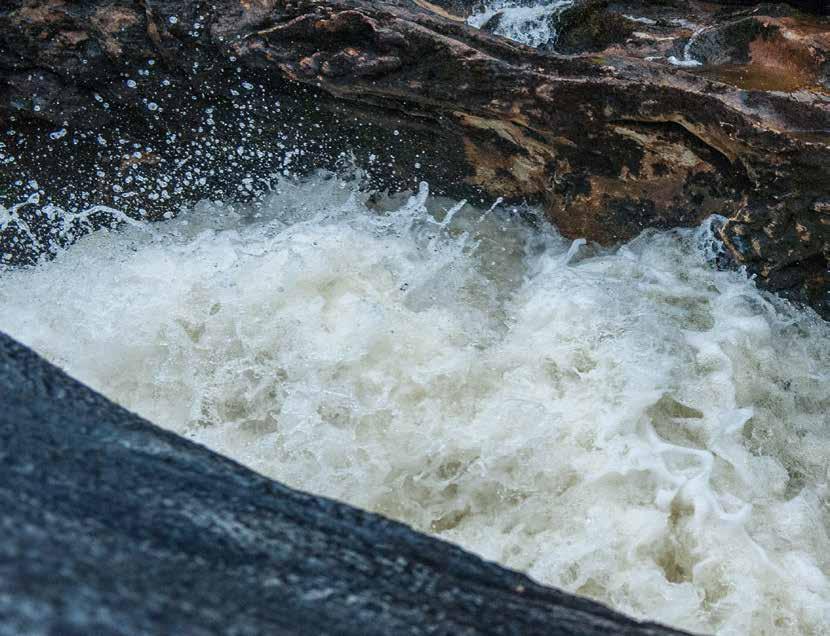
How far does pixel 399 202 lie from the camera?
463 cm

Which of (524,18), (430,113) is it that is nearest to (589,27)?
(524,18)

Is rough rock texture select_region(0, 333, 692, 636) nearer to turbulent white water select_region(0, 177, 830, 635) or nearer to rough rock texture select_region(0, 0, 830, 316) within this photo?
turbulent white water select_region(0, 177, 830, 635)

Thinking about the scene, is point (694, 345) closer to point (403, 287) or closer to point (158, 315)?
point (403, 287)

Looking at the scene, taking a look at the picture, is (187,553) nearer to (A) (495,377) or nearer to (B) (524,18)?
(A) (495,377)

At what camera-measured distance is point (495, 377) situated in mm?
3580

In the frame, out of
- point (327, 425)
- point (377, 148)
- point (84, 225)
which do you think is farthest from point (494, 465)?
point (84, 225)

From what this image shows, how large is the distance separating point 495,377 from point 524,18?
223cm

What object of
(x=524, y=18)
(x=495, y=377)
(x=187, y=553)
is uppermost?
(x=524, y=18)

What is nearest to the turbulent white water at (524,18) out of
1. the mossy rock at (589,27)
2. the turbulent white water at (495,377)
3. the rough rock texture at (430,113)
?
the mossy rock at (589,27)

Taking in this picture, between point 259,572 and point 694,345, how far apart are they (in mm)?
2600

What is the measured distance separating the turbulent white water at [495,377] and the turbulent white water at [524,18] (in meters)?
1.00

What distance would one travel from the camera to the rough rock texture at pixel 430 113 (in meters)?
3.93

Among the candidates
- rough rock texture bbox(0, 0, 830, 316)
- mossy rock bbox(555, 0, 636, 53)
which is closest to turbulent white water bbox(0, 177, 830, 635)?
rough rock texture bbox(0, 0, 830, 316)

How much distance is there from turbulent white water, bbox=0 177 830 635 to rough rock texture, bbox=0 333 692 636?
1.09 meters
